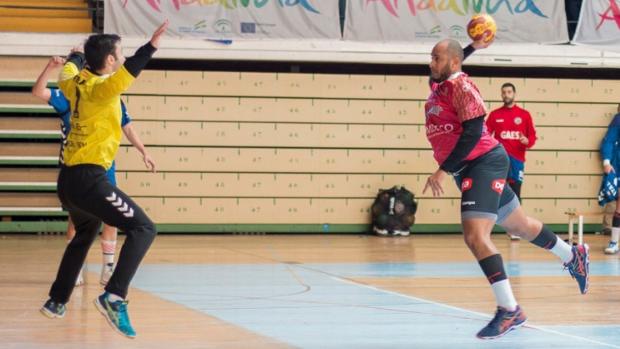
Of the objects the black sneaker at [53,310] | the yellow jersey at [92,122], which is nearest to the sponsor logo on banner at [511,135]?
the yellow jersey at [92,122]

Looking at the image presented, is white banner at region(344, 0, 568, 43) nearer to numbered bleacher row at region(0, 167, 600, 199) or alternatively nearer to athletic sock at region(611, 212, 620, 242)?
Answer: numbered bleacher row at region(0, 167, 600, 199)

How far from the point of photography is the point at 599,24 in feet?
58.9

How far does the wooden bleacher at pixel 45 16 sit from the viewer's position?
57.2 feet

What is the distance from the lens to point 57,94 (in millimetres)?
9273

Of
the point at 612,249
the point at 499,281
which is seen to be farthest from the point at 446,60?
the point at 612,249

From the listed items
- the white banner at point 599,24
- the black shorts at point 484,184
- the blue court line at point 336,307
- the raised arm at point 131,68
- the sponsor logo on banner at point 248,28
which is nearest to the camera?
the raised arm at point 131,68

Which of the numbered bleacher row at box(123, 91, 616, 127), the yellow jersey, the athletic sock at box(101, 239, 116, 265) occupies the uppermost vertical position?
the yellow jersey

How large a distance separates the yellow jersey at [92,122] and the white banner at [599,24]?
12486 millimetres

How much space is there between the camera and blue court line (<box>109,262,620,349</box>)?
270 inches

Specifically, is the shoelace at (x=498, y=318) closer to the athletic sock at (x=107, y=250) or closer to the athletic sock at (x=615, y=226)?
the athletic sock at (x=107, y=250)

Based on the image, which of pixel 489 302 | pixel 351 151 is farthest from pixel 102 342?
pixel 351 151

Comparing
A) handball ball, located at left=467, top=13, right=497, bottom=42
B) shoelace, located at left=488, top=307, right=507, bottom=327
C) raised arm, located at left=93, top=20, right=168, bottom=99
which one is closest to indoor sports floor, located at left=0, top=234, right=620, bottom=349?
shoelace, located at left=488, top=307, right=507, bottom=327

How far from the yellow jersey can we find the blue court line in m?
1.48

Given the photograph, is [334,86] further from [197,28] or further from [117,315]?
[117,315]
